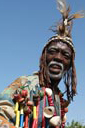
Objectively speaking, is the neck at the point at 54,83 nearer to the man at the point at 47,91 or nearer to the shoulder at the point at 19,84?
the man at the point at 47,91

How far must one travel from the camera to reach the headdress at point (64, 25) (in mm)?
5461

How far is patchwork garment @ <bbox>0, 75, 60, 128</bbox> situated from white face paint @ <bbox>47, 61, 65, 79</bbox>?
0.78 feet

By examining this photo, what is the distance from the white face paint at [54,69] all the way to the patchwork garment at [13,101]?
0.24m

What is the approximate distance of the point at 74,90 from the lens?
18.3ft

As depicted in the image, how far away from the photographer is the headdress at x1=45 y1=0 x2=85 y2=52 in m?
5.46

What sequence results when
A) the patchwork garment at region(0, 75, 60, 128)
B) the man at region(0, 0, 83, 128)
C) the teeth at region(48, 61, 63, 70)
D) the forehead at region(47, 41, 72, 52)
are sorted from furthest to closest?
the forehead at region(47, 41, 72, 52) < the teeth at region(48, 61, 63, 70) < the man at region(0, 0, 83, 128) < the patchwork garment at region(0, 75, 60, 128)

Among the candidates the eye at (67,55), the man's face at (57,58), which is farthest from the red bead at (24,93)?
the eye at (67,55)

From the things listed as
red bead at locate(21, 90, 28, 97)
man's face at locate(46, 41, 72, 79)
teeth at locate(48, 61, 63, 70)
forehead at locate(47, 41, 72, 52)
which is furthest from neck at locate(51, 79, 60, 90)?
red bead at locate(21, 90, 28, 97)

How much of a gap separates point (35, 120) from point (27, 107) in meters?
0.25

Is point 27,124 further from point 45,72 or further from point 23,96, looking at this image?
point 45,72

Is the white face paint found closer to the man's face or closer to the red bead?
the man's face

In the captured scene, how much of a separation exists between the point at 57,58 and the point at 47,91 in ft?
1.69

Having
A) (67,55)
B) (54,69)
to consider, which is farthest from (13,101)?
(67,55)

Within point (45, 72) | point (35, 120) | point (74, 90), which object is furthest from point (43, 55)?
point (35, 120)
